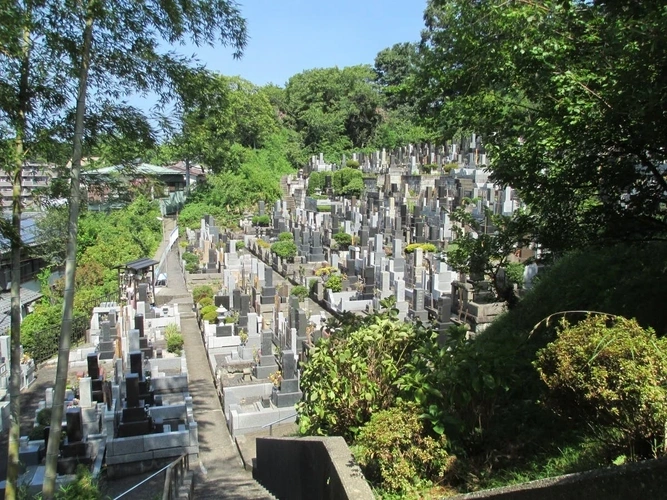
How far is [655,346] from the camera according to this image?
3.10m

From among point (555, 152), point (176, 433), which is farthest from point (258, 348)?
point (555, 152)

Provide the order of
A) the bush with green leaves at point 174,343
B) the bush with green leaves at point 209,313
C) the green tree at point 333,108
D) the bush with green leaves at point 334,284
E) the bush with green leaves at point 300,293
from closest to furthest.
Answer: the bush with green leaves at point 174,343 < the bush with green leaves at point 209,313 < the bush with green leaves at point 334,284 < the bush with green leaves at point 300,293 < the green tree at point 333,108

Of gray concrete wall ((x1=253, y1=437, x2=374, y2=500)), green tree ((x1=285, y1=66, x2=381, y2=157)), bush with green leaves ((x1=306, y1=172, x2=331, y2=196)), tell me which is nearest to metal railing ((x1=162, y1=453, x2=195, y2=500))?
gray concrete wall ((x1=253, y1=437, x2=374, y2=500))

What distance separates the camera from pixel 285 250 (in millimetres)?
23734

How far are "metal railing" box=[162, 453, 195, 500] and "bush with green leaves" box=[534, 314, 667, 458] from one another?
14.6 ft

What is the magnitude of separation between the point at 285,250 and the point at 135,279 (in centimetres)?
591

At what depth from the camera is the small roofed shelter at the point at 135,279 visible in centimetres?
1888

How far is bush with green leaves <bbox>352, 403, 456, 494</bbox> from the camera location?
414 centimetres

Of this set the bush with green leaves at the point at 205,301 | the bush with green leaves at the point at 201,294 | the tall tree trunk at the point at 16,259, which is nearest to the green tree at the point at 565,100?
the tall tree trunk at the point at 16,259

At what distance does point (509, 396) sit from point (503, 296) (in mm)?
2971

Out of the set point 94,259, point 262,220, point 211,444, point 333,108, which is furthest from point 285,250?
point 333,108

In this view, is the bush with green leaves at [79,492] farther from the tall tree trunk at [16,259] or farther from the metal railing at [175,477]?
the tall tree trunk at [16,259]

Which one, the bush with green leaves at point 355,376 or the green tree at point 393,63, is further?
the green tree at point 393,63

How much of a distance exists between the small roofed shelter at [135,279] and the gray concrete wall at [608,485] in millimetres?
15503
